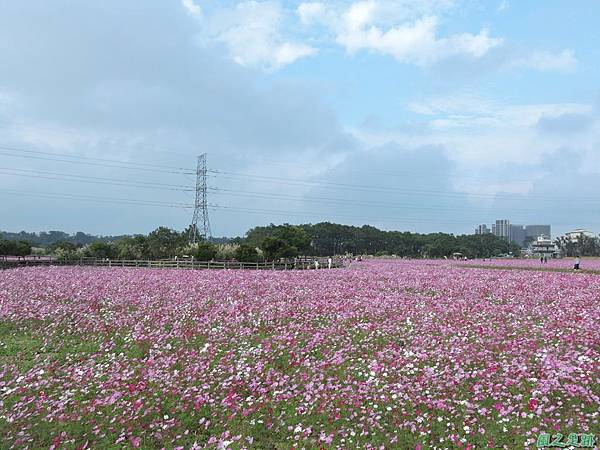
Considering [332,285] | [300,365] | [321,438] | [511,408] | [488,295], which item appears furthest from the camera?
[332,285]

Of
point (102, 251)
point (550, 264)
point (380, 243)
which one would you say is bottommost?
point (550, 264)

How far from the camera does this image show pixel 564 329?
10.6 m

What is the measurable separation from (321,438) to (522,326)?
7175 mm

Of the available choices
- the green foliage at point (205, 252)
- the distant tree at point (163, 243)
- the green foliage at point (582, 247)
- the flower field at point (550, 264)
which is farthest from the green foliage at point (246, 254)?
the green foliage at point (582, 247)

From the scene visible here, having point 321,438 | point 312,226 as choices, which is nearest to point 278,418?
point 321,438

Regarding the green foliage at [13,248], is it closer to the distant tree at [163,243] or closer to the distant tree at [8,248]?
the distant tree at [8,248]

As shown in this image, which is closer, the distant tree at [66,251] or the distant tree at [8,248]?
the distant tree at [66,251]

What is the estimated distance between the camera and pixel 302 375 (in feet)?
27.1

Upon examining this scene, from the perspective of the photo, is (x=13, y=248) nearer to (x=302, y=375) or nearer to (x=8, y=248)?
(x=8, y=248)

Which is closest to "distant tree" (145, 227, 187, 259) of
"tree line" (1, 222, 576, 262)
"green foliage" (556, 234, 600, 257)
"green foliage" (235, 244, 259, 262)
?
"tree line" (1, 222, 576, 262)

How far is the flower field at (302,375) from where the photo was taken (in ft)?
20.8

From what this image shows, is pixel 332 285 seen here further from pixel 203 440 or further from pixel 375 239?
pixel 375 239

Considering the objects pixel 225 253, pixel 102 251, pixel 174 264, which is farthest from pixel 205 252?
pixel 102 251

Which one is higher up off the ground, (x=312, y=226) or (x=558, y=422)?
(x=312, y=226)
